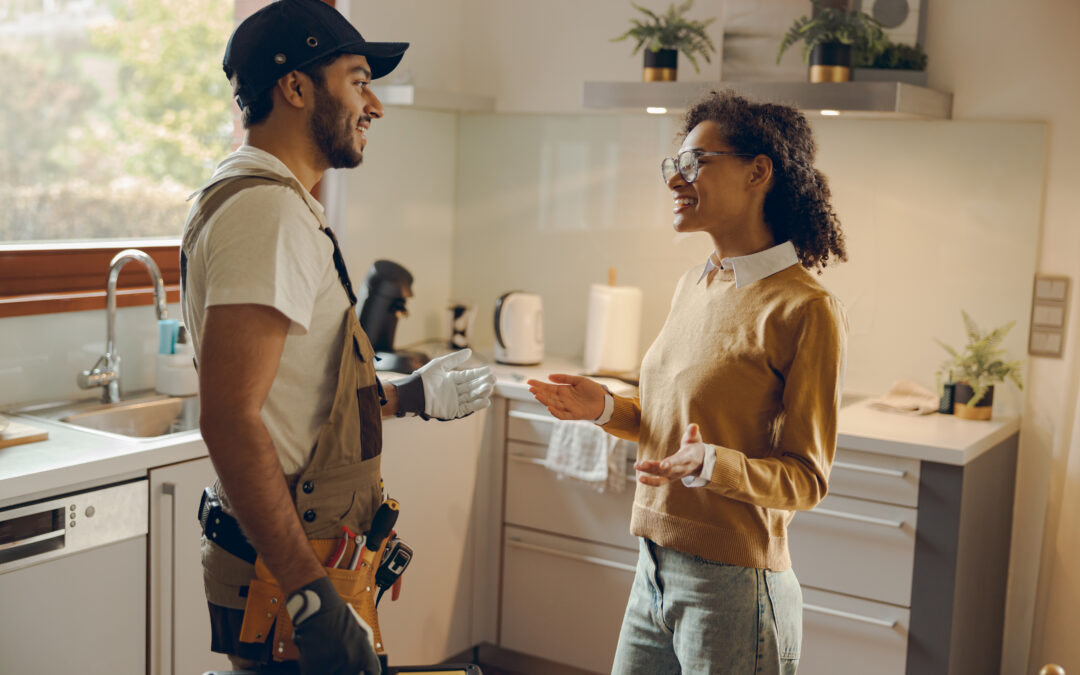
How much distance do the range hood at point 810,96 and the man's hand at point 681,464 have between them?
1.12 meters

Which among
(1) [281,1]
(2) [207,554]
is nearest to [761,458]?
(2) [207,554]

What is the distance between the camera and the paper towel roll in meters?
3.08

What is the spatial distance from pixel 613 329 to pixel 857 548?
0.98 m

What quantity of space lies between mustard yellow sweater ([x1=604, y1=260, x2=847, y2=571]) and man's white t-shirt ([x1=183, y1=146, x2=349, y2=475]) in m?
0.55

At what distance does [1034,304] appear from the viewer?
274 cm

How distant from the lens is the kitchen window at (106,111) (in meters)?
3.59

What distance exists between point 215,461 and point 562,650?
1.85m

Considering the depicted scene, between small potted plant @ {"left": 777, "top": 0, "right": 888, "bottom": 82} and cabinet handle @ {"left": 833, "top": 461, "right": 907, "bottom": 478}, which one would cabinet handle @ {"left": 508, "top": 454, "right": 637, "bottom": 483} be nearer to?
cabinet handle @ {"left": 833, "top": 461, "right": 907, "bottom": 478}

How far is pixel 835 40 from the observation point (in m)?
2.61

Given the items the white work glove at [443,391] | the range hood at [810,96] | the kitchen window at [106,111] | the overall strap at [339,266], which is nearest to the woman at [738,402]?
the white work glove at [443,391]

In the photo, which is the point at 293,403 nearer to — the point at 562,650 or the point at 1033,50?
the point at 562,650

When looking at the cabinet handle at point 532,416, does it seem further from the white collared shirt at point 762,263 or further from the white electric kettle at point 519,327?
the white collared shirt at point 762,263

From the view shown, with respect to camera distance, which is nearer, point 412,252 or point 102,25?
point 412,252

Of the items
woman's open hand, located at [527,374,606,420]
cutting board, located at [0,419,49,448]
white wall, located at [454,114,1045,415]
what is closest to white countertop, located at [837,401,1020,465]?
white wall, located at [454,114,1045,415]
